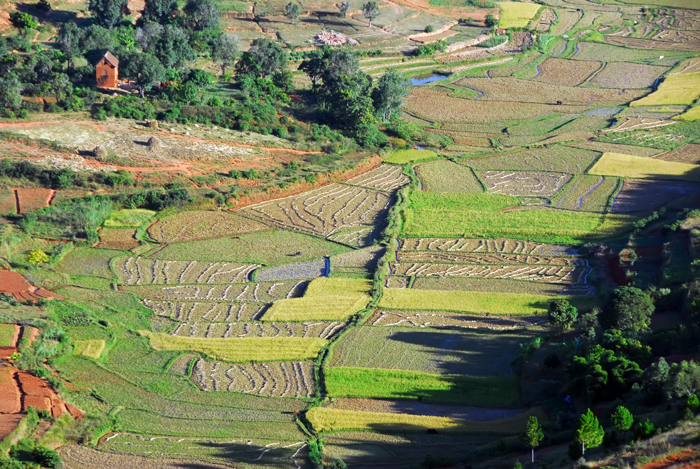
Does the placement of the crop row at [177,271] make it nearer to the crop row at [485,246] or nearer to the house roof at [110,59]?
the crop row at [485,246]

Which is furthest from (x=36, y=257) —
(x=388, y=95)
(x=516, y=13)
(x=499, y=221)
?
(x=516, y=13)

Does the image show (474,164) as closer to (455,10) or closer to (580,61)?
(580,61)

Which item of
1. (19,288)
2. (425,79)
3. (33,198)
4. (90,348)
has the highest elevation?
(425,79)

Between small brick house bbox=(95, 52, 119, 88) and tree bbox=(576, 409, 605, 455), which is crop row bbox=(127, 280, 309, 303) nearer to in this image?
tree bbox=(576, 409, 605, 455)

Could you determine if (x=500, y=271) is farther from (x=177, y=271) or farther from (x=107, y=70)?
(x=107, y=70)

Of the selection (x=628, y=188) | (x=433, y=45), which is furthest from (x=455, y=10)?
(x=628, y=188)

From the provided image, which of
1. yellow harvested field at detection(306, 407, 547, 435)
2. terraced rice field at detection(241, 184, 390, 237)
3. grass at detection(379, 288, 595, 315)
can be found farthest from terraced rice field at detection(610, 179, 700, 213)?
yellow harvested field at detection(306, 407, 547, 435)
